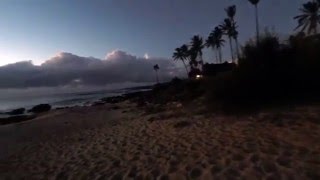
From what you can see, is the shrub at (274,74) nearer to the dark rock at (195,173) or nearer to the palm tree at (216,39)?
the dark rock at (195,173)

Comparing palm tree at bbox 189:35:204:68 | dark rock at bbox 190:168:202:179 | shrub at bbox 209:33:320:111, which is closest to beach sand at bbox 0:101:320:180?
dark rock at bbox 190:168:202:179

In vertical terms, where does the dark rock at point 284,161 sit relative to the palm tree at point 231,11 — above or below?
below

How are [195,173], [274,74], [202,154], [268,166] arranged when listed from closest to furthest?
[268,166]
[195,173]
[202,154]
[274,74]

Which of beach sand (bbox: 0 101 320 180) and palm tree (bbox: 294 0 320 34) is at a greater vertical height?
palm tree (bbox: 294 0 320 34)

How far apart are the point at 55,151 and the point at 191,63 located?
73636 millimetres

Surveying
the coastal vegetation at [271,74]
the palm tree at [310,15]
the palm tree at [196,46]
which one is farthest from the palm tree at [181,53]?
the coastal vegetation at [271,74]

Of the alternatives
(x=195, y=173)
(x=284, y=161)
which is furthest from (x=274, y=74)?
(x=195, y=173)

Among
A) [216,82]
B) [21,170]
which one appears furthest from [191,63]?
[21,170]

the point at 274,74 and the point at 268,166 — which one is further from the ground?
the point at 274,74

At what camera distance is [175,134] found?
902cm

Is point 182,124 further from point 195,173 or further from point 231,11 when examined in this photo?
point 231,11

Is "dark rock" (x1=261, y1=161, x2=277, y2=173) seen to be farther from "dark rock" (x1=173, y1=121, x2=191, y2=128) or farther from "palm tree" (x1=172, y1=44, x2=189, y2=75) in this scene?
"palm tree" (x1=172, y1=44, x2=189, y2=75)

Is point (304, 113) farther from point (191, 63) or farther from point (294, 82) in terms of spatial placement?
point (191, 63)

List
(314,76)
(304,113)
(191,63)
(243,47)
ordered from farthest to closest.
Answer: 1. (191,63)
2. (243,47)
3. (314,76)
4. (304,113)
